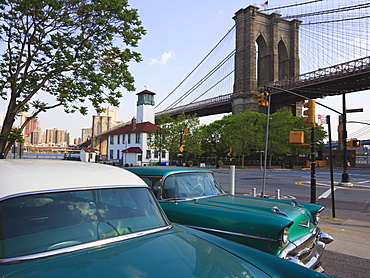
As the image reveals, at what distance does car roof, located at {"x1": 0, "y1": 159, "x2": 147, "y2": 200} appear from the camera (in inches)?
85.7

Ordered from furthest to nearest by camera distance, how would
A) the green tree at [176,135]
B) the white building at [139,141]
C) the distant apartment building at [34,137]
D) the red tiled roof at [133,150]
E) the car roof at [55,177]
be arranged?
the distant apartment building at [34,137], the white building at [139,141], the red tiled roof at [133,150], the green tree at [176,135], the car roof at [55,177]

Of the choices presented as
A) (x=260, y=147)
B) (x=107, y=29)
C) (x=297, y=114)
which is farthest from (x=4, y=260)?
(x=297, y=114)

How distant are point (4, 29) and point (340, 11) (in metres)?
67.8

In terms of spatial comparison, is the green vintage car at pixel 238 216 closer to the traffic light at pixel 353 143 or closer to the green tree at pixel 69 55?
the green tree at pixel 69 55

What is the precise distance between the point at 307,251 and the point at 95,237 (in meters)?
2.80

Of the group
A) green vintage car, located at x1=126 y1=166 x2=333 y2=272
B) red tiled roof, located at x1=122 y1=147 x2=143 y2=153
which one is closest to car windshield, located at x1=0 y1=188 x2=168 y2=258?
green vintage car, located at x1=126 y1=166 x2=333 y2=272

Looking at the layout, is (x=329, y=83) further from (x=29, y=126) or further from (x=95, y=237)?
(x=95, y=237)

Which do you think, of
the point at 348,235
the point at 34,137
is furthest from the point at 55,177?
the point at 34,137

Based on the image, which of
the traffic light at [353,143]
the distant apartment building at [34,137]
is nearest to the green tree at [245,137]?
the traffic light at [353,143]

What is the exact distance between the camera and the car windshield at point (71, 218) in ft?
6.55

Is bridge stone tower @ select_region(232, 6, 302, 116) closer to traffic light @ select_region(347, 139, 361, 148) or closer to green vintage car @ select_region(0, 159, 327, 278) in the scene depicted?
traffic light @ select_region(347, 139, 361, 148)

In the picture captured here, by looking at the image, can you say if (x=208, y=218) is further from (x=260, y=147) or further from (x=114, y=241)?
(x=260, y=147)

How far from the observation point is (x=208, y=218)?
12.5ft

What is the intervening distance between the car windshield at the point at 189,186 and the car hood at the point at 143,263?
6.68 ft
